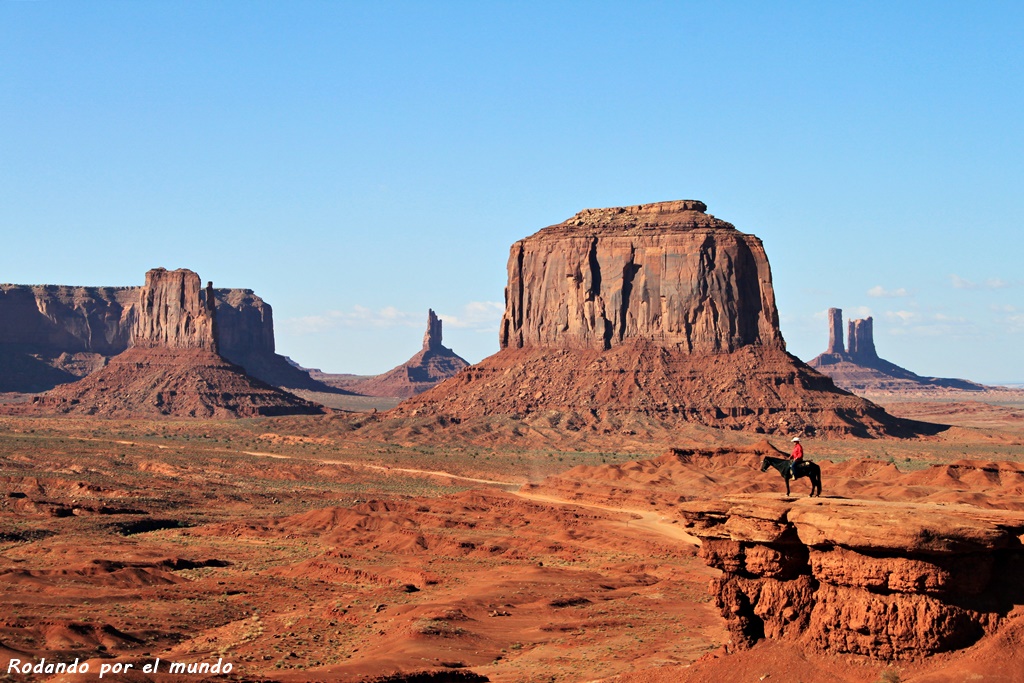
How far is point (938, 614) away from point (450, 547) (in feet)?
85.8

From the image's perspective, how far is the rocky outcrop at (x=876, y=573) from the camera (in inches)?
702

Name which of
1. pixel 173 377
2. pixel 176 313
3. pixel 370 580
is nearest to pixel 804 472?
pixel 370 580

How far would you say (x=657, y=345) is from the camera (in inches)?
4377

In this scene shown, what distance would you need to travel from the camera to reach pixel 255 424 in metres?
121

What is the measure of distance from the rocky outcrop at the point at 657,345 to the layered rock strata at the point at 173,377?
2893 centimetres

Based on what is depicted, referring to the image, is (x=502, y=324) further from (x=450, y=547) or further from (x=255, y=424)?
(x=450, y=547)

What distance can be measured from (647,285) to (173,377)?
6181cm

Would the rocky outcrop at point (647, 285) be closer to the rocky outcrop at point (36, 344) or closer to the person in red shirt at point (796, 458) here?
the person in red shirt at point (796, 458)

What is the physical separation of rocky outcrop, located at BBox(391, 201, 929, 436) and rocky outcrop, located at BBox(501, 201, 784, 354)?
0.11 meters

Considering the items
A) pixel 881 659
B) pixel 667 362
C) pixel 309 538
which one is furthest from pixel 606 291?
pixel 881 659

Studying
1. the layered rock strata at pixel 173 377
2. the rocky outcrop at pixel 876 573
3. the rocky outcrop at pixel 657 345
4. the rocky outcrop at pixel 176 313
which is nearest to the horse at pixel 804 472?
the rocky outcrop at pixel 876 573

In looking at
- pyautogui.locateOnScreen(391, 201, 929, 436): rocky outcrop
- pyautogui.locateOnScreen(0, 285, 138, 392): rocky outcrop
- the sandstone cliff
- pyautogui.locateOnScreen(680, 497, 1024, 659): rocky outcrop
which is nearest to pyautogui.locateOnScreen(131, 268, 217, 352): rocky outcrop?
pyautogui.locateOnScreen(0, 285, 138, 392): rocky outcrop

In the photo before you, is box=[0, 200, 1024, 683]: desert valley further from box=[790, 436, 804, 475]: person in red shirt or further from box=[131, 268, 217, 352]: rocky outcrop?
box=[131, 268, 217, 352]: rocky outcrop

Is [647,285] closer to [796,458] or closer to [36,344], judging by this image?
[796,458]
